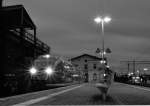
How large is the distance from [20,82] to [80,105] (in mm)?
9857

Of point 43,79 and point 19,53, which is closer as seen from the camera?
point 19,53

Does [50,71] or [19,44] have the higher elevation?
[19,44]

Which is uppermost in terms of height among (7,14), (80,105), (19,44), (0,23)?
A: (7,14)

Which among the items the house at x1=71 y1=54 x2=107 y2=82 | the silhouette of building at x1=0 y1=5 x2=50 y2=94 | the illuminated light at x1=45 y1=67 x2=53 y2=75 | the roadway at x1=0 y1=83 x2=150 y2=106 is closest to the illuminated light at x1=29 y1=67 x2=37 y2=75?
the silhouette of building at x1=0 y1=5 x2=50 y2=94

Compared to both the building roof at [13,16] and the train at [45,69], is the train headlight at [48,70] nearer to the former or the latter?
the train at [45,69]

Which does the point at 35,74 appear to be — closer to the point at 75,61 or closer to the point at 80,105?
the point at 80,105

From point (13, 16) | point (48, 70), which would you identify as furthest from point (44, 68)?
point (13, 16)

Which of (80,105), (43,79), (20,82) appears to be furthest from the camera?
(43,79)

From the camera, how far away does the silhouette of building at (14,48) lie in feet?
53.8

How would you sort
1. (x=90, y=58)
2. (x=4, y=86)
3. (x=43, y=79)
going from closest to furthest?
(x=4, y=86) → (x=43, y=79) → (x=90, y=58)

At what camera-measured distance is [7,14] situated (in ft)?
76.5

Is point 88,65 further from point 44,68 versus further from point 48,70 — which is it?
point 44,68

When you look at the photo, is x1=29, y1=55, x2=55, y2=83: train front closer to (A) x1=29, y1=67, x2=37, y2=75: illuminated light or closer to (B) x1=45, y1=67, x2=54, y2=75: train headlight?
(B) x1=45, y1=67, x2=54, y2=75: train headlight

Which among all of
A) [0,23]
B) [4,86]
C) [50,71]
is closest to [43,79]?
[50,71]
